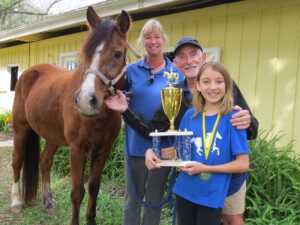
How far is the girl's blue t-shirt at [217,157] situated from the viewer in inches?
68.2

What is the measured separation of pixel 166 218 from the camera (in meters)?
3.58

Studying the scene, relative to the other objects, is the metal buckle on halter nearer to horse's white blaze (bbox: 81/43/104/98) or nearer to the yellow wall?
horse's white blaze (bbox: 81/43/104/98)

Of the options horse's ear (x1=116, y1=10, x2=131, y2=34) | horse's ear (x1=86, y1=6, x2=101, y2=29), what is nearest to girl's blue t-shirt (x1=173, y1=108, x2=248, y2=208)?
horse's ear (x1=116, y1=10, x2=131, y2=34)

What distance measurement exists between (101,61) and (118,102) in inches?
12.1

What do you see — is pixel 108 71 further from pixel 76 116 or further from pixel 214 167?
pixel 214 167

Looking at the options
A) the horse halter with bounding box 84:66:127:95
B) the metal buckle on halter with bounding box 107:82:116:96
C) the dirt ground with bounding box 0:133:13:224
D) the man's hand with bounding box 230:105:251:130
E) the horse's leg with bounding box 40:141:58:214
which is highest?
the horse halter with bounding box 84:66:127:95

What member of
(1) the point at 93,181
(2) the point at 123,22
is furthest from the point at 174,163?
(1) the point at 93,181

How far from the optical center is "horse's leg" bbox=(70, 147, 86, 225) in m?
2.96

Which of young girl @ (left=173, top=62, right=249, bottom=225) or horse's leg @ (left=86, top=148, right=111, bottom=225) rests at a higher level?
young girl @ (left=173, top=62, right=249, bottom=225)

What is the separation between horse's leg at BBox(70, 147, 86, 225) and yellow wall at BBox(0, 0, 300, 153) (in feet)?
7.86

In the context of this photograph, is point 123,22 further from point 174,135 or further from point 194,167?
point 194,167

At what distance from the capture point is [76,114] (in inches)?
114

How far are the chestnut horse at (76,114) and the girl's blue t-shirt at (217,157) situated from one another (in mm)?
748

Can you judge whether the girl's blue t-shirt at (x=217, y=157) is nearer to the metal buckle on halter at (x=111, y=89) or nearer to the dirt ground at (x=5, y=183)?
the metal buckle on halter at (x=111, y=89)
